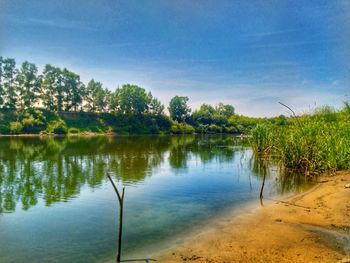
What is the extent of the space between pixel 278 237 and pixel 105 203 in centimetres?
1015

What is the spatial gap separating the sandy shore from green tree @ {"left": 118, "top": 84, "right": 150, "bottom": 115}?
108911 millimetres

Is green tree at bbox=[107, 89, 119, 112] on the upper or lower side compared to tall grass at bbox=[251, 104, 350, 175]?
upper

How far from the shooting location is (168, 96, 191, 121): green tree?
146750 mm

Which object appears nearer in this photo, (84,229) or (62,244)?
(62,244)

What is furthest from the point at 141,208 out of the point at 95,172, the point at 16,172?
the point at 16,172

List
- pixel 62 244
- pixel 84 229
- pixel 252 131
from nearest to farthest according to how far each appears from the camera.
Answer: pixel 62 244 < pixel 84 229 < pixel 252 131

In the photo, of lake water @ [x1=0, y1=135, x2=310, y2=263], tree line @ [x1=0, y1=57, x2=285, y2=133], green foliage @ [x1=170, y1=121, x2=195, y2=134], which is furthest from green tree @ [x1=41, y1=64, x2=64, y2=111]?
lake water @ [x1=0, y1=135, x2=310, y2=263]

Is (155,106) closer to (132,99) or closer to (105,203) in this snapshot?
(132,99)

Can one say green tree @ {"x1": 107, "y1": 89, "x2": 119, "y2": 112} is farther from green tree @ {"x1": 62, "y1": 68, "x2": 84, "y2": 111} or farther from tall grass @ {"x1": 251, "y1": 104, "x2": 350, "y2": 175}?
tall grass @ {"x1": 251, "y1": 104, "x2": 350, "y2": 175}

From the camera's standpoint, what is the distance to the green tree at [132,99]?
122m

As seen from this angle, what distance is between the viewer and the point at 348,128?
25922mm

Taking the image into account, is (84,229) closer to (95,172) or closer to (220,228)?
(220,228)

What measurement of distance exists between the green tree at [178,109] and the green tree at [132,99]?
18585 millimetres

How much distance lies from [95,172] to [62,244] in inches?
648
